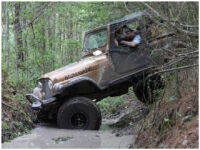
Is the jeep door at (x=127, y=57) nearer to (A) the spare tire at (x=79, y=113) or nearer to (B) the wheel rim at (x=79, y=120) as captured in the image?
(A) the spare tire at (x=79, y=113)

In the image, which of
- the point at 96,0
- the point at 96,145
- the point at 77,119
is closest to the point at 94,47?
the point at 77,119

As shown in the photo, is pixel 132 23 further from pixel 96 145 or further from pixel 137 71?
pixel 96 145

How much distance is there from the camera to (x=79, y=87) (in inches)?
232

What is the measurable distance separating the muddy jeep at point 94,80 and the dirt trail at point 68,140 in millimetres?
411

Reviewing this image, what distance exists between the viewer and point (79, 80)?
5594 mm

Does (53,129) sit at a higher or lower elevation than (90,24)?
lower

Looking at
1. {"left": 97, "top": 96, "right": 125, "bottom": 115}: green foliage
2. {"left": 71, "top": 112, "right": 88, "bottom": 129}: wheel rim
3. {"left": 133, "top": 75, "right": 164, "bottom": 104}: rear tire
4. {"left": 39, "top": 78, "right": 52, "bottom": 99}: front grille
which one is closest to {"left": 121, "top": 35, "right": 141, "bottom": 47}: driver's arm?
{"left": 133, "top": 75, "right": 164, "bottom": 104}: rear tire

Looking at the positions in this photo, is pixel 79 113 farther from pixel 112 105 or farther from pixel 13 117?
pixel 112 105

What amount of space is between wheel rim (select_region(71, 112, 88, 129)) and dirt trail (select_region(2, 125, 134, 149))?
0.97 feet

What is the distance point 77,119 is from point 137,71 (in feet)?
5.88

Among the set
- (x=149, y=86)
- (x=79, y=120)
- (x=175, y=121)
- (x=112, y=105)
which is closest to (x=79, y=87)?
(x=79, y=120)

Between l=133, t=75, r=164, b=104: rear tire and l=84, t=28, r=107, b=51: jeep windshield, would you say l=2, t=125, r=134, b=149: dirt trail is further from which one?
l=84, t=28, r=107, b=51: jeep windshield

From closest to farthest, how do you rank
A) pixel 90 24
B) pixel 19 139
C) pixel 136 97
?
pixel 19 139 → pixel 136 97 → pixel 90 24

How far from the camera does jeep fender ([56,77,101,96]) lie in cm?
548
